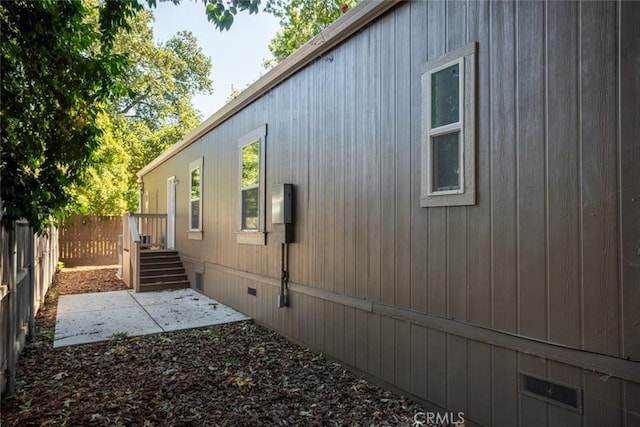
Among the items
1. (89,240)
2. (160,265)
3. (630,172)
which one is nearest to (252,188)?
(160,265)

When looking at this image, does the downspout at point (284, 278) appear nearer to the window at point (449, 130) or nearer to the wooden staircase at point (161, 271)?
the window at point (449, 130)

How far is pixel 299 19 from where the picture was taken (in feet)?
46.6

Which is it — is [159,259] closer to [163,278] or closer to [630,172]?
[163,278]

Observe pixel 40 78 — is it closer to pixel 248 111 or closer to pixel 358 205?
pixel 358 205

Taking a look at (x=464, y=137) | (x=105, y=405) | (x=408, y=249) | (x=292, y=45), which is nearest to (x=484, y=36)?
(x=464, y=137)

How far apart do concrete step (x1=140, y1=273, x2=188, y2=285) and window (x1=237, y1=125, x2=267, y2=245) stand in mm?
3188

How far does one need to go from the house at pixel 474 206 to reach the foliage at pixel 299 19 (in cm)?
859

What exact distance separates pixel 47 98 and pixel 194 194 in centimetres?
586

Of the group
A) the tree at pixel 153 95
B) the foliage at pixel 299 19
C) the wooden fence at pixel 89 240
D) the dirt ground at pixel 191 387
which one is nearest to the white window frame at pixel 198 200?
the dirt ground at pixel 191 387

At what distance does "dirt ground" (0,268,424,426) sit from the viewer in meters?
2.91

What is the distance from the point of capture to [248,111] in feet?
20.6

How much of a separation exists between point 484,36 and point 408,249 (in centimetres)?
160

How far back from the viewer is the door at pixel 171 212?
10.3m

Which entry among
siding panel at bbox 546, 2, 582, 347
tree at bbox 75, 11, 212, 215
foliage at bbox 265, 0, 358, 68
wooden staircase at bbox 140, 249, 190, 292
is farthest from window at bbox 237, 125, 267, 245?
tree at bbox 75, 11, 212, 215
